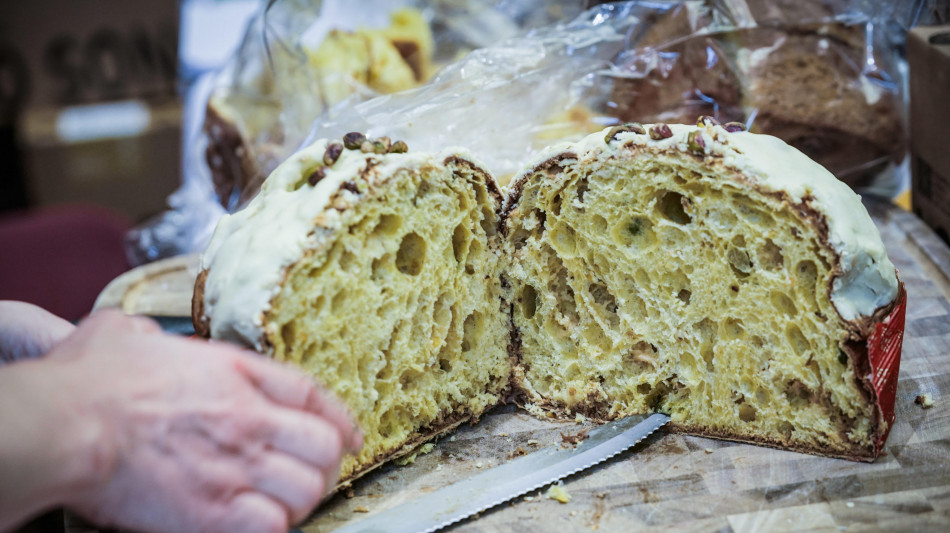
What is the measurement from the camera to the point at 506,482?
198cm

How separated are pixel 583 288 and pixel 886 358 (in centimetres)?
78

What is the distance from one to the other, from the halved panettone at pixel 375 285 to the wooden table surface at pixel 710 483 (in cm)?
10

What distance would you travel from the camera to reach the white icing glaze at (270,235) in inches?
68.6

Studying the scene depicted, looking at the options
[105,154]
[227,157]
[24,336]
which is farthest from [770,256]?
[105,154]

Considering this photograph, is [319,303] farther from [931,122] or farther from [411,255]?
[931,122]

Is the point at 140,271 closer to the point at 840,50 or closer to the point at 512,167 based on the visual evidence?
the point at 512,167

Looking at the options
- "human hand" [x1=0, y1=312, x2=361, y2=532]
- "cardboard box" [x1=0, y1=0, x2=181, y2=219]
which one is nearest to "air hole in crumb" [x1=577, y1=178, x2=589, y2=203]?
"human hand" [x1=0, y1=312, x2=361, y2=532]

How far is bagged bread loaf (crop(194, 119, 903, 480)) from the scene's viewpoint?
73.0 inches

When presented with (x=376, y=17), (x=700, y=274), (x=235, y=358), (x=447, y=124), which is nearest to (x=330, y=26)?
(x=376, y=17)

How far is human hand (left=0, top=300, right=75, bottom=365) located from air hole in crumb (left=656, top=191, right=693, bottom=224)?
150 centimetres

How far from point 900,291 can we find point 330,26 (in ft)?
9.24

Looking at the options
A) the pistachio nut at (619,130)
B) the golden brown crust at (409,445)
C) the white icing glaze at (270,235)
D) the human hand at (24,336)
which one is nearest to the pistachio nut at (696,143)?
the pistachio nut at (619,130)

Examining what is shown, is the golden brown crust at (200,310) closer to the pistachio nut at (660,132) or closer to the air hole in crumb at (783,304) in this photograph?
the pistachio nut at (660,132)

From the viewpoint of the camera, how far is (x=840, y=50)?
3109 millimetres
